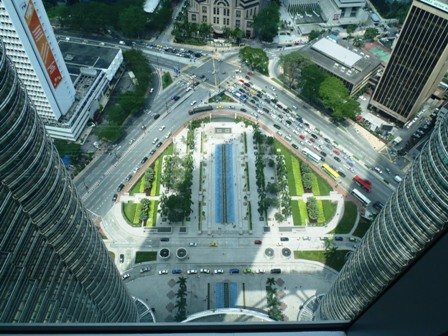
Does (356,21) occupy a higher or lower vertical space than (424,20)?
lower

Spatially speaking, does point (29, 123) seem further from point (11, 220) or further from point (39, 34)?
point (39, 34)

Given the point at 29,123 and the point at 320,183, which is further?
the point at 320,183

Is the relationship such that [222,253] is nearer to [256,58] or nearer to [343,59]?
[256,58]

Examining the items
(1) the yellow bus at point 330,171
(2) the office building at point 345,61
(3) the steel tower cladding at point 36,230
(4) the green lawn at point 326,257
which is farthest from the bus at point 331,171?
(3) the steel tower cladding at point 36,230

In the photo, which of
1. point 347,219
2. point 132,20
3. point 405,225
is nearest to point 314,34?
point 132,20

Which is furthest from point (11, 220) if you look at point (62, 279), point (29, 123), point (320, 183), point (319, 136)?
point (319, 136)

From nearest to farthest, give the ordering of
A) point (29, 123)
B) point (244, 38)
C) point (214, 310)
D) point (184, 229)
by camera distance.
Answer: point (29, 123)
point (214, 310)
point (184, 229)
point (244, 38)
